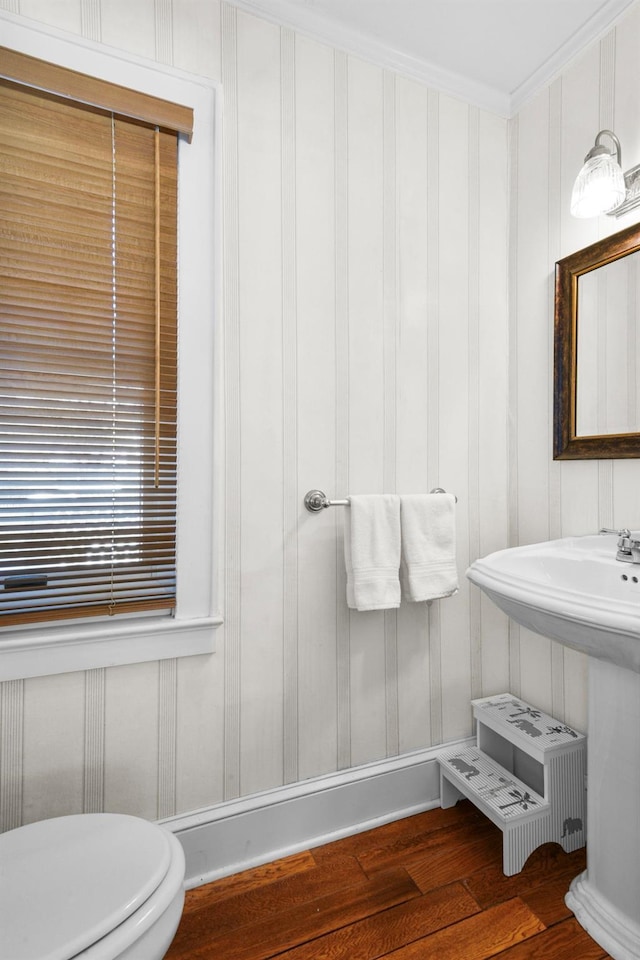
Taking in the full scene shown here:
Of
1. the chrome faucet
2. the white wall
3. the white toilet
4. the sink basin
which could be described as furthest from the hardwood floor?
the chrome faucet

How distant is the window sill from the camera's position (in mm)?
1125

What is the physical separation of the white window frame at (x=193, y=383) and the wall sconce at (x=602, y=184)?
0.93m

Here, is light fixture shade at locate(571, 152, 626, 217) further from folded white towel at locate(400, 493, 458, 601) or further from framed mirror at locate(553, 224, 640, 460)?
folded white towel at locate(400, 493, 458, 601)

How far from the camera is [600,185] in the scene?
48.9 inches

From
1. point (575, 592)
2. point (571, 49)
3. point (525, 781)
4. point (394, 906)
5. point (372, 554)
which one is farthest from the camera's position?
point (525, 781)

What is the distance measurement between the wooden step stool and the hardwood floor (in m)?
0.08

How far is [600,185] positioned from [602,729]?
4.27 ft

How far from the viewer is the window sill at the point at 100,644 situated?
3.69 ft

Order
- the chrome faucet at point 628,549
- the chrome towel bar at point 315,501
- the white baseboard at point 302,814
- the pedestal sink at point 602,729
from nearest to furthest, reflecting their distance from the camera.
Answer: the pedestal sink at point 602,729 → the chrome faucet at point 628,549 → the white baseboard at point 302,814 → the chrome towel bar at point 315,501

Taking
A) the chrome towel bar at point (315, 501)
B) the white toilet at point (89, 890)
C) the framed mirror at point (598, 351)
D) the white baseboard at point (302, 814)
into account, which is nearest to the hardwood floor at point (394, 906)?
the white baseboard at point (302, 814)

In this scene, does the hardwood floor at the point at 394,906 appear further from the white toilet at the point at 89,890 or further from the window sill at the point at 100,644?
the window sill at the point at 100,644

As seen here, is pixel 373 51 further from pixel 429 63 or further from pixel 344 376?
pixel 344 376

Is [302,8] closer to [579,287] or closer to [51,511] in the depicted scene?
[579,287]

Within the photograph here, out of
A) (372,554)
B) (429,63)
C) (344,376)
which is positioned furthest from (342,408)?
(429,63)
